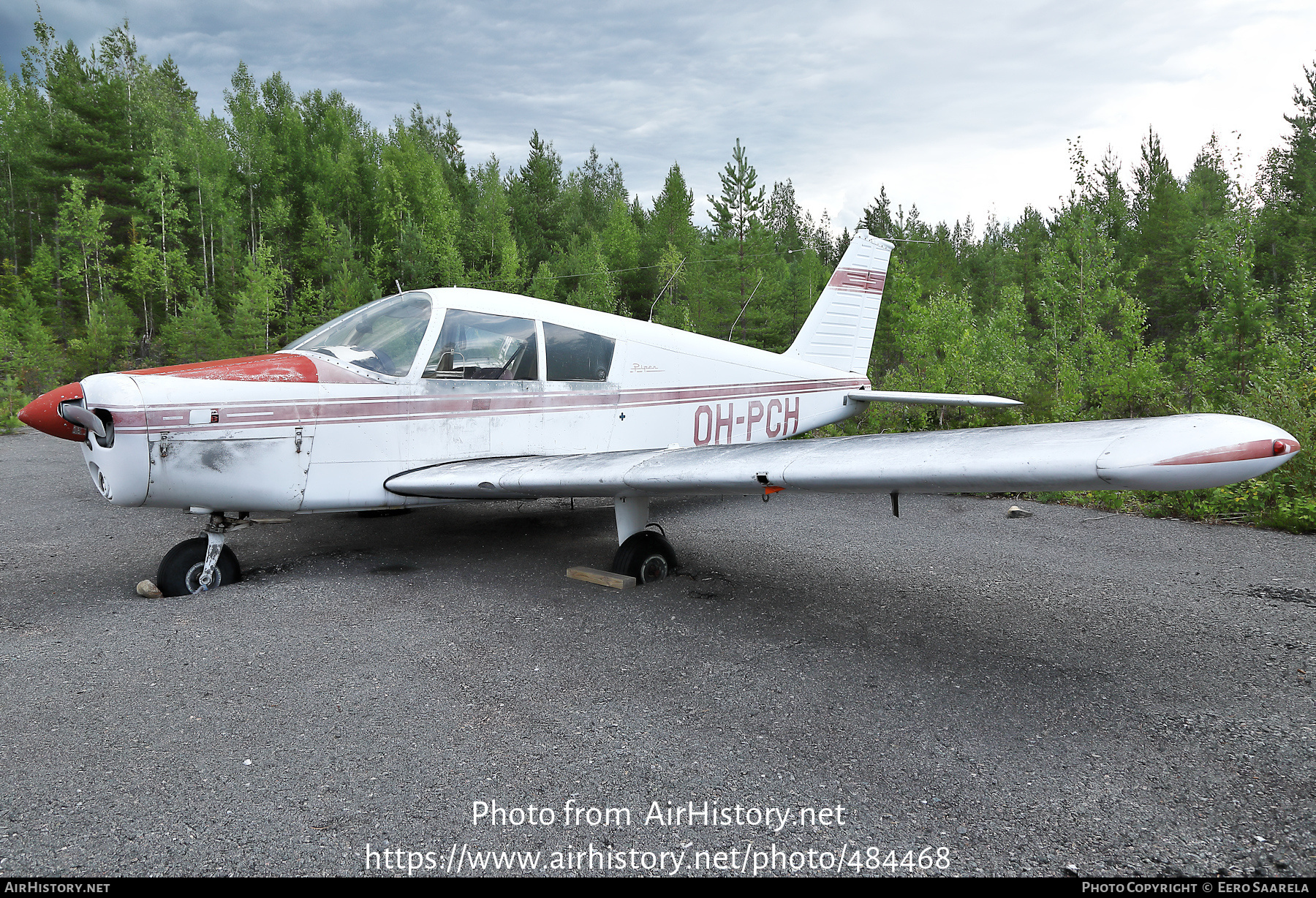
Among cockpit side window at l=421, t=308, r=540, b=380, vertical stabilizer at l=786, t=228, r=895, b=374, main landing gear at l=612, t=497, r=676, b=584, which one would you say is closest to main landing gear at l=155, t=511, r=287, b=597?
cockpit side window at l=421, t=308, r=540, b=380

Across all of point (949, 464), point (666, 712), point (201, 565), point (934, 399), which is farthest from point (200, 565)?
point (934, 399)

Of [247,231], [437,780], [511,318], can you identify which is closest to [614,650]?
[437,780]

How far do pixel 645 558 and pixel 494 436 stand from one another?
5.05 feet

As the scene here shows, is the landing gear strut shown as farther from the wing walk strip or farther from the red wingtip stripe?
the red wingtip stripe

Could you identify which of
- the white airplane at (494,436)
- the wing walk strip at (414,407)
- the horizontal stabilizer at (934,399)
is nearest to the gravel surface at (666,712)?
the white airplane at (494,436)

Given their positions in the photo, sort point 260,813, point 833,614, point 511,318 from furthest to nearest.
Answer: point 511,318 → point 833,614 → point 260,813

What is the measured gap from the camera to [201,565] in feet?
15.5

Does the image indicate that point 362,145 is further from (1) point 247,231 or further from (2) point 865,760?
(2) point 865,760

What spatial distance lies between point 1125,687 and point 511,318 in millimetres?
4609

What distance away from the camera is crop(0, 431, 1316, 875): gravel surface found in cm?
213

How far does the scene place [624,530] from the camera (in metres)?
5.04

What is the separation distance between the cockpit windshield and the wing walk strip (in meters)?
0.30

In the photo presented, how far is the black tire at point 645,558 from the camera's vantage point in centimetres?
495

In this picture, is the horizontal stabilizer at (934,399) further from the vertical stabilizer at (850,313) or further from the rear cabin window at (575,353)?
the rear cabin window at (575,353)
